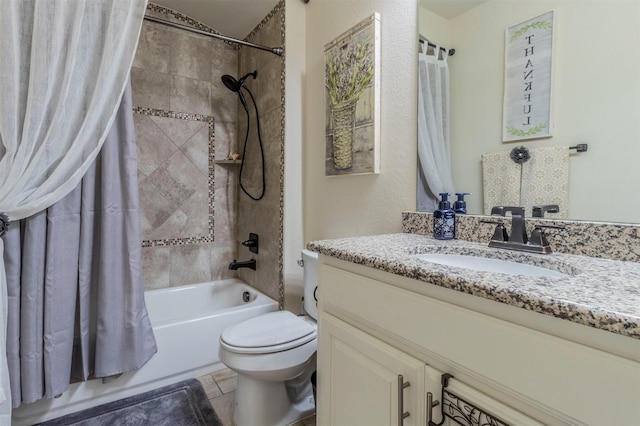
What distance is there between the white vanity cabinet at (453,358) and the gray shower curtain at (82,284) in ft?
3.54

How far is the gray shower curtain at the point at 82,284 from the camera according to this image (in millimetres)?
1343

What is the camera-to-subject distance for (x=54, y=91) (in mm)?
1326

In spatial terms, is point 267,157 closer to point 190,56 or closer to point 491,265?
point 190,56

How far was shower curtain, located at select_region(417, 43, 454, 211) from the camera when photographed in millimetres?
1293

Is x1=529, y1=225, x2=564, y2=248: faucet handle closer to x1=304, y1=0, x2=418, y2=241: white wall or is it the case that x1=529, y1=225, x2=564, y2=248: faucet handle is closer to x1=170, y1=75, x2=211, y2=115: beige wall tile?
x1=304, y1=0, x2=418, y2=241: white wall

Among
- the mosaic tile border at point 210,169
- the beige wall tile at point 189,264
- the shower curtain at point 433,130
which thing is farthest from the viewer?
the beige wall tile at point 189,264

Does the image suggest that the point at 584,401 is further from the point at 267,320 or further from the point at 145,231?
the point at 145,231

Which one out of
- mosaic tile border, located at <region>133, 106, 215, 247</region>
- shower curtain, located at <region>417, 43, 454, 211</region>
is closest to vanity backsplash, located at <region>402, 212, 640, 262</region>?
shower curtain, located at <region>417, 43, 454, 211</region>

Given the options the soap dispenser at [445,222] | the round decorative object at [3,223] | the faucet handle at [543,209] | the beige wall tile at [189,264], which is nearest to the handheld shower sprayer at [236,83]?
the beige wall tile at [189,264]

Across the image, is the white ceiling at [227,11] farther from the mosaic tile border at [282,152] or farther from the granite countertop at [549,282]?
the granite countertop at [549,282]

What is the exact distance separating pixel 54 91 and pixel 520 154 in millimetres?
1793

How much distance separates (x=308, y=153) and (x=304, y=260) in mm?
700

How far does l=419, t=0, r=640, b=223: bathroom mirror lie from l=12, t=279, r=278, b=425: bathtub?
5.05 ft

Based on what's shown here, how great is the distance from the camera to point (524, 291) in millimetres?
555
